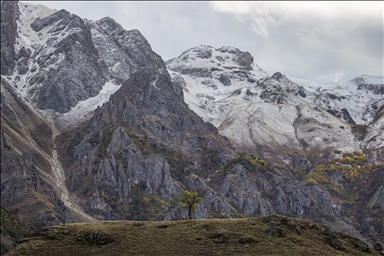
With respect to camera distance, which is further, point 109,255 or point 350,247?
point 350,247

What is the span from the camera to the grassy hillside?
374ft

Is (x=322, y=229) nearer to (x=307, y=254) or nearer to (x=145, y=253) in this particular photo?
(x=307, y=254)

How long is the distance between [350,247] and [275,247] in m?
23.7

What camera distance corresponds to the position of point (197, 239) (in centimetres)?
12125

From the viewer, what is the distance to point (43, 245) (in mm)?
116000

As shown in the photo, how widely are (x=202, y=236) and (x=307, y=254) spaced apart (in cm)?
2651

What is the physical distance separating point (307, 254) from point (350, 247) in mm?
19468

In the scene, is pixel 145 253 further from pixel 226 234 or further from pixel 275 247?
pixel 275 247

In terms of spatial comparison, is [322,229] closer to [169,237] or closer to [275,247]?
[275,247]

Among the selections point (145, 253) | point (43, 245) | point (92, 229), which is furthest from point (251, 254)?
point (43, 245)

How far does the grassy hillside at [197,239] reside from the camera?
114062 millimetres

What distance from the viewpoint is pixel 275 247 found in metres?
116

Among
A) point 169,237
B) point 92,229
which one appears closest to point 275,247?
point 169,237

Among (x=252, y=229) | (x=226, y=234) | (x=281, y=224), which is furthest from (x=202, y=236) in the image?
(x=281, y=224)
